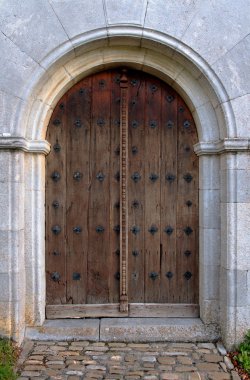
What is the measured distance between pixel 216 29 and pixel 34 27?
1581 millimetres

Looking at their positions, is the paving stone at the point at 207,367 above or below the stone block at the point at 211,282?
below

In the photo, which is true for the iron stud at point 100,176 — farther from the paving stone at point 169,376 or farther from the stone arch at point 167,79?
the paving stone at point 169,376

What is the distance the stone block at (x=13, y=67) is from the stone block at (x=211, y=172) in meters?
1.76

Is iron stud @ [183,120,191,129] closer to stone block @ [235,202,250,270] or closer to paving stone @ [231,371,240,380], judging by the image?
stone block @ [235,202,250,270]

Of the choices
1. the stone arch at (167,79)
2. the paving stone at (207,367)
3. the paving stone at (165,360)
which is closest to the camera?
the paving stone at (207,367)

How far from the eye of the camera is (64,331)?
3590mm

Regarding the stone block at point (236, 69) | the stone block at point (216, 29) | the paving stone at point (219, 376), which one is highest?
the stone block at point (216, 29)

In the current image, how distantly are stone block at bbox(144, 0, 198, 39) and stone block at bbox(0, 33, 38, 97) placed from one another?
1.09 metres

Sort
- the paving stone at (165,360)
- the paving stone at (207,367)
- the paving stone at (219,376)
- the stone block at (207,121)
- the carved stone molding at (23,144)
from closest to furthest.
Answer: the paving stone at (219,376), the paving stone at (207,367), the paving stone at (165,360), the carved stone molding at (23,144), the stone block at (207,121)

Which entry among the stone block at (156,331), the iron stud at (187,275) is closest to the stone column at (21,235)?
the stone block at (156,331)

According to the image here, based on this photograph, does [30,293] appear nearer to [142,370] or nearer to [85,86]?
[142,370]

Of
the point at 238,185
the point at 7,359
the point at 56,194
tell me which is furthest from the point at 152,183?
the point at 7,359

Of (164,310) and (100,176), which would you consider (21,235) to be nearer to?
(100,176)

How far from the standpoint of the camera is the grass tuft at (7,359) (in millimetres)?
2855
